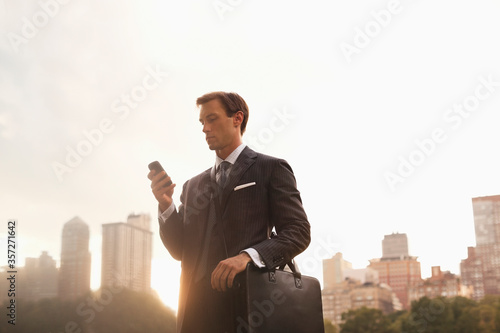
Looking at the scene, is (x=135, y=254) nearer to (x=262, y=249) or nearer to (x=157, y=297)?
(x=157, y=297)

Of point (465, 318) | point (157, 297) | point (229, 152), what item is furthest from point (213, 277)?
point (465, 318)

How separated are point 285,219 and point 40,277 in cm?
4485

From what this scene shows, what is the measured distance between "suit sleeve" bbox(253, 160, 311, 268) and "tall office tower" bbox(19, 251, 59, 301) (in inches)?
1629

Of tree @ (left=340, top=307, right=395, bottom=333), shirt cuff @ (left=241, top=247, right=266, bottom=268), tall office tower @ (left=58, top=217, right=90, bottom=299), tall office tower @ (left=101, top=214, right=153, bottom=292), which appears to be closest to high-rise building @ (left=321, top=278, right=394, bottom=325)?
tree @ (left=340, top=307, right=395, bottom=333)

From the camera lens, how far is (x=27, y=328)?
37688 millimetres

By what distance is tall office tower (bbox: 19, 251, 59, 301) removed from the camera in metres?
42.3

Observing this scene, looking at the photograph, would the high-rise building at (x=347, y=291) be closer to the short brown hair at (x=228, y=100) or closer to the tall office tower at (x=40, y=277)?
the tall office tower at (x=40, y=277)

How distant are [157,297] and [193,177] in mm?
49683

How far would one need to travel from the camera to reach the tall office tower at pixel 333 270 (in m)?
85.2

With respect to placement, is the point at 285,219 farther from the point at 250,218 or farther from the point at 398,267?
the point at 398,267

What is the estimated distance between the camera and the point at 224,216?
229 cm

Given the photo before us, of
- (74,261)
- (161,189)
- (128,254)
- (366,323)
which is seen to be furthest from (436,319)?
(161,189)

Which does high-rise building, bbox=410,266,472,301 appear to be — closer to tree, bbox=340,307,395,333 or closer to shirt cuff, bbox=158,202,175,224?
tree, bbox=340,307,395,333

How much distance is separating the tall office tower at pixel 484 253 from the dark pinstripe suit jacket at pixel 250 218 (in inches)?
3235
